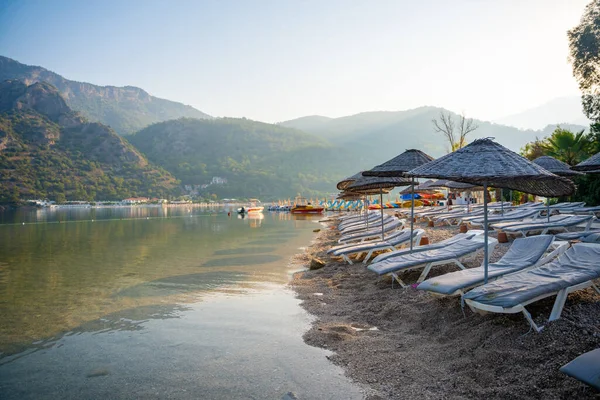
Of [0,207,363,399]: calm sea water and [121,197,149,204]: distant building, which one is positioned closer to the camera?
[0,207,363,399]: calm sea water

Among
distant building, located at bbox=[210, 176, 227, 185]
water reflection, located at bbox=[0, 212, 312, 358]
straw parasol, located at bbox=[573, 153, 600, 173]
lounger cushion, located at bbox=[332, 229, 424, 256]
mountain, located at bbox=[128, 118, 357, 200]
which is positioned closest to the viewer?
water reflection, located at bbox=[0, 212, 312, 358]

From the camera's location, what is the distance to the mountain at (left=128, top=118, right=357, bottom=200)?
129m

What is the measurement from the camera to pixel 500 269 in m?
5.55

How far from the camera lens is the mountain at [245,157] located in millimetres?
129213

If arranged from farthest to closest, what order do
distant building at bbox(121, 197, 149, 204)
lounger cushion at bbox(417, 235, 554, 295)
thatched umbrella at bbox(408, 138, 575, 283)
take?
distant building at bbox(121, 197, 149, 204)
lounger cushion at bbox(417, 235, 554, 295)
thatched umbrella at bbox(408, 138, 575, 283)

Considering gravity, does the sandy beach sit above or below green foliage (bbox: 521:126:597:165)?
below

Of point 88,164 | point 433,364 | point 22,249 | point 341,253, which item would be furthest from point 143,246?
point 88,164

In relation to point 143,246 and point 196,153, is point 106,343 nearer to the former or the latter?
point 143,246

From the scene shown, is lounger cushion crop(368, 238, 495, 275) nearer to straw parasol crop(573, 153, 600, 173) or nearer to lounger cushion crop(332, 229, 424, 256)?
lounger cushion crop(332, 229, 424, 256)

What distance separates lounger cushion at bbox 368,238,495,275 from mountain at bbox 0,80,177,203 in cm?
9639

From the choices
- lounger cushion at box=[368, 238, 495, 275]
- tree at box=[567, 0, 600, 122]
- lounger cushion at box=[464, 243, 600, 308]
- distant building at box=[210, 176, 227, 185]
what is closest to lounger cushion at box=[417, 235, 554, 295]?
lounger cushion at box=[464, 243, 600, 308]

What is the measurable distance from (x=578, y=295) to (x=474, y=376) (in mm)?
2001

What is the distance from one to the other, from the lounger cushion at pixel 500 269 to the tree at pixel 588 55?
23.2 metres

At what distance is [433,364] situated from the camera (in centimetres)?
399
